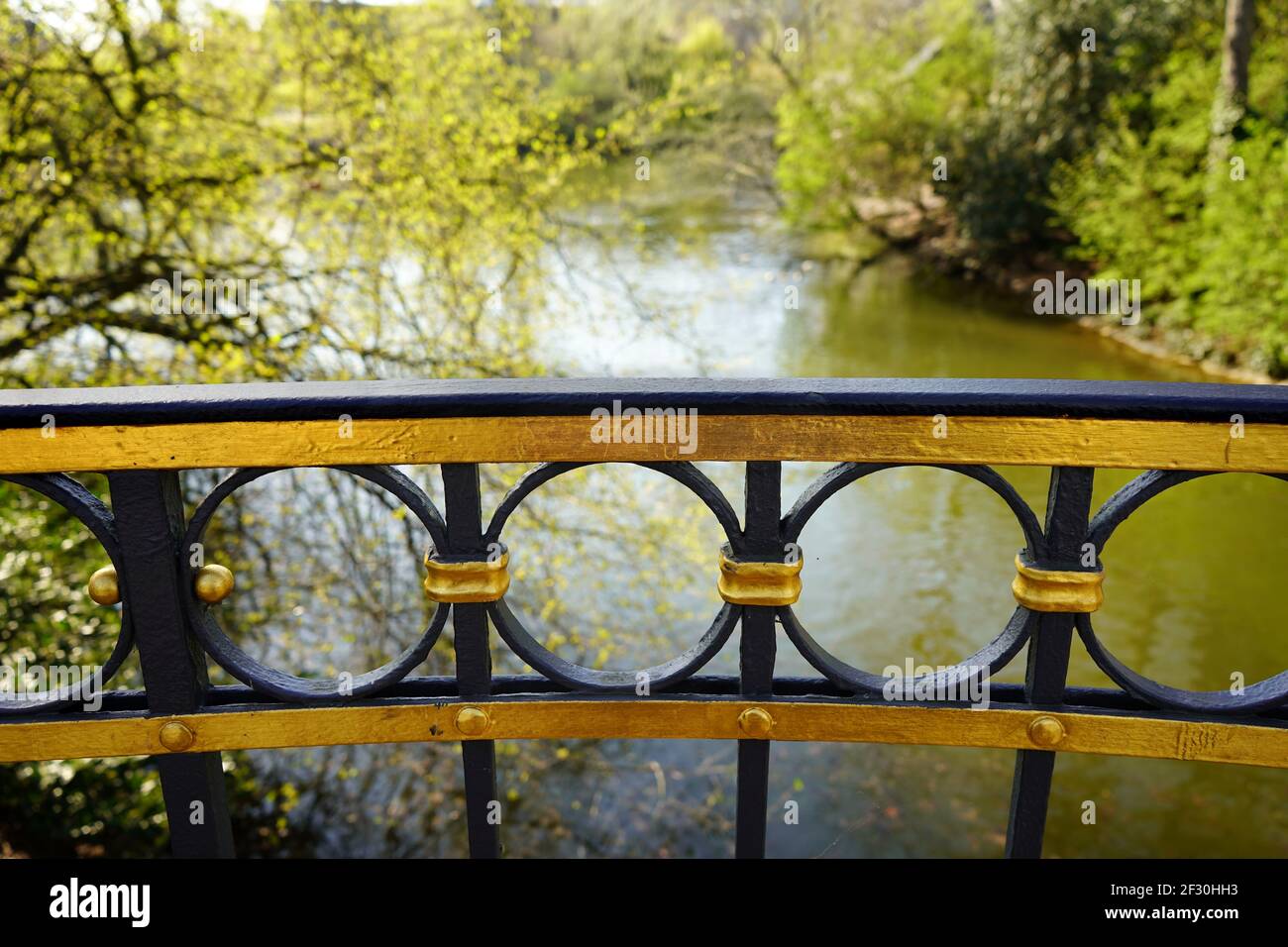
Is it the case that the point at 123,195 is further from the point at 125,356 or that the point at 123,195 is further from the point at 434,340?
the point at 434,340

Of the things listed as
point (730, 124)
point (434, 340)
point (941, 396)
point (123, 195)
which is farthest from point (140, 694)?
point (730, 124)

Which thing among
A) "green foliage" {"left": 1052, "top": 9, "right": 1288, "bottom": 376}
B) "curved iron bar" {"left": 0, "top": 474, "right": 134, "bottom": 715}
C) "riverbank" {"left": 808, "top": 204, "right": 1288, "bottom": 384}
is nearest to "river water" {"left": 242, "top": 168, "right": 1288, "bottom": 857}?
"green foliage" {"left": 1052, "top": 9, "right": 1288, "bottom": 376}

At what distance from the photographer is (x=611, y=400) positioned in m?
1.14

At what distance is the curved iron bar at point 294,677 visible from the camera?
1.17 m

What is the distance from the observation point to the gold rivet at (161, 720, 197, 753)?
4.21ft

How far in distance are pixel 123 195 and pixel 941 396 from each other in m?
5.44

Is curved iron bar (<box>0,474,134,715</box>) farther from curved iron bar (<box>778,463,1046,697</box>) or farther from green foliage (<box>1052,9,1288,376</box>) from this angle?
green foliage (<box>1052,9,1288,376</box>)

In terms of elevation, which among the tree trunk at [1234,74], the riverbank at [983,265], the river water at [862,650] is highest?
the tree trunk at [1234,74]

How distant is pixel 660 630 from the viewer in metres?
7.06

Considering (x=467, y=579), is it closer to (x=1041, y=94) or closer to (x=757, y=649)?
(x=757, y=649)

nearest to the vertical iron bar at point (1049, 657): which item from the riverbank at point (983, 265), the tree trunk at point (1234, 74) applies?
the riverbank at point (983, 265)

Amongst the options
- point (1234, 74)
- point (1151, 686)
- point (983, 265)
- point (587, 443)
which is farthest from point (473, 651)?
point (983, 265)

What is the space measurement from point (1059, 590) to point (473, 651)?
76cm

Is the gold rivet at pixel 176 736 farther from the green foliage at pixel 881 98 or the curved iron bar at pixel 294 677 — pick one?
the green foliage at pixel 881 98
